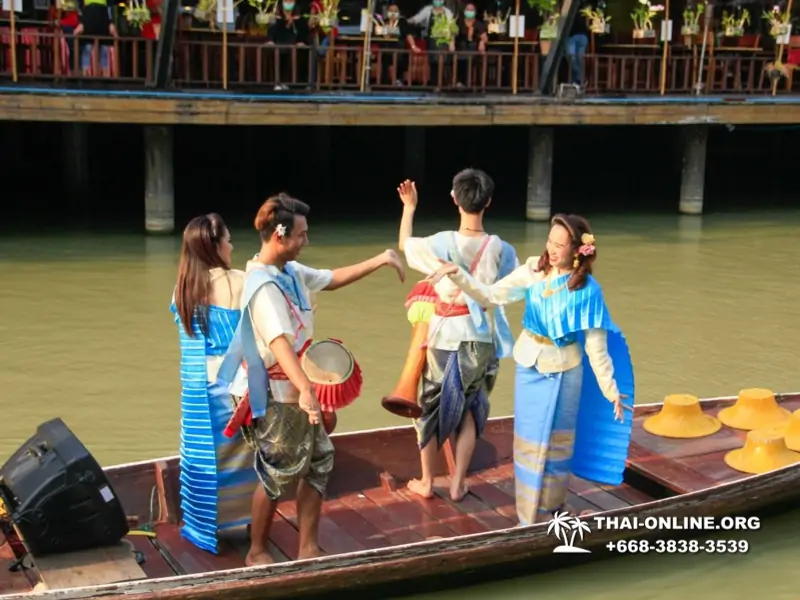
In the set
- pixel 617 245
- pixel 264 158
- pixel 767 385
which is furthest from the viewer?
pixel 264 158

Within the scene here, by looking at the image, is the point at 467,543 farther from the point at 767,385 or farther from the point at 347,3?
the point at 347,3

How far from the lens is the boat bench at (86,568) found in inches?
197

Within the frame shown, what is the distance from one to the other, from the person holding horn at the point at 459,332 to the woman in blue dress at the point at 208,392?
0.91 m

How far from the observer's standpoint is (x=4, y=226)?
1526cm

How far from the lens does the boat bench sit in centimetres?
500

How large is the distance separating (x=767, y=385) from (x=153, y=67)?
7947 millimetres

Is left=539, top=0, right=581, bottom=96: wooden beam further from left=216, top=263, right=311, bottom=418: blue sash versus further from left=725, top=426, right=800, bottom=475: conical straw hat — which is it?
left=216, top=263, right=311, bottom=418: blue sash

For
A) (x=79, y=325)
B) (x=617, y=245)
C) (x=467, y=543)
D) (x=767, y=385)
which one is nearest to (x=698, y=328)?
A: (x=767, y=385)

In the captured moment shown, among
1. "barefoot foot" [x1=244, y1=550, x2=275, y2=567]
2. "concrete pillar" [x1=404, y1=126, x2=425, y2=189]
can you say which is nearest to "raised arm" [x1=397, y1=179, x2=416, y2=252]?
"barefoot foot" [x1=244, y1=550, x2=275, y2=567]

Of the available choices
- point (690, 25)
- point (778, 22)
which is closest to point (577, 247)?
point (690, 25)

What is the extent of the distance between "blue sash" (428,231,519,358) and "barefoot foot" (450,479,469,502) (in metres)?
0.70

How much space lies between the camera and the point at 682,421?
695cm

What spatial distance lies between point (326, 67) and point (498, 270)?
377 inches

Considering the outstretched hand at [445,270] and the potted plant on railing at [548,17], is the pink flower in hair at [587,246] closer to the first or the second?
the outstretched hand at [445,270]
